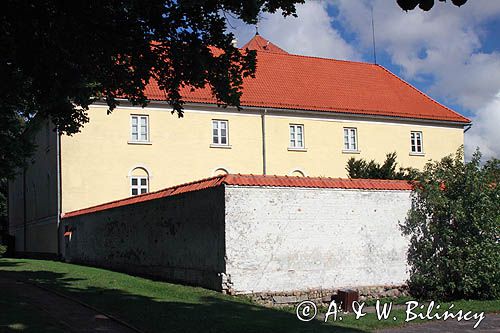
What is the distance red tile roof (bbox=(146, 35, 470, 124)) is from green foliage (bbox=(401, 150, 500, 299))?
21.3 meters

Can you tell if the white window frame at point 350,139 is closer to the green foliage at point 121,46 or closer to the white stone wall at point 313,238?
the white stone wall at point 313,238

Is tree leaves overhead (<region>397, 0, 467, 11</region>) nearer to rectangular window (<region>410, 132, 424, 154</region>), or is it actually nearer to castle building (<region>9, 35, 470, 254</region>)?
castle building (<region>9, 35, 470, 254</region>)

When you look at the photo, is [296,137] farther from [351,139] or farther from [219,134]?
[219,134]

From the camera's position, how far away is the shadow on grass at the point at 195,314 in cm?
1012

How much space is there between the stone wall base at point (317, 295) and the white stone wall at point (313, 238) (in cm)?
13

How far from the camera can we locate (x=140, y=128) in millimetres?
34906

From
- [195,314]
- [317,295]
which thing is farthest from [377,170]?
[195,314]

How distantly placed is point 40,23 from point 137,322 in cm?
557

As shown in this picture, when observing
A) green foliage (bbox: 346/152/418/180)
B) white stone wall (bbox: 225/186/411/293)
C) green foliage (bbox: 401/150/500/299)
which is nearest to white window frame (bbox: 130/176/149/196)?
green foliage (bbox: 346/152/418/180)

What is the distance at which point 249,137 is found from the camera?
1467 inches

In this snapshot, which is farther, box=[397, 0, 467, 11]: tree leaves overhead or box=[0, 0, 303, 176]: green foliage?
box=[0, 0, 303, 176]: green foliage

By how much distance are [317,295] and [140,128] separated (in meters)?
22.1

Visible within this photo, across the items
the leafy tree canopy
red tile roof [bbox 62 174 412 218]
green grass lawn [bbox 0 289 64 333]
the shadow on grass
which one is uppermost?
the leafy tree canopy

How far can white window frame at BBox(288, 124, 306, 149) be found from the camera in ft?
125
